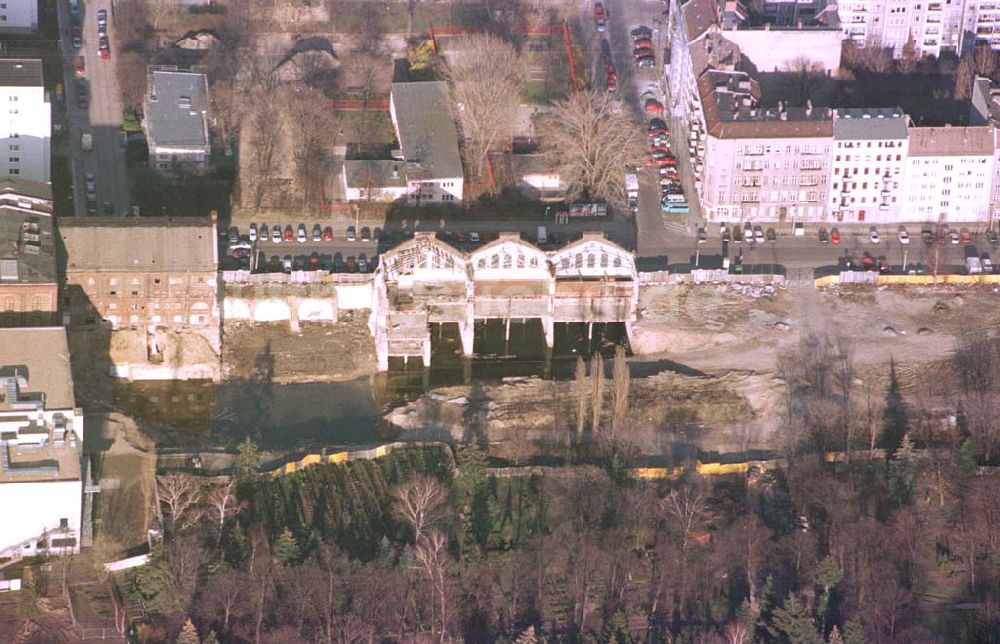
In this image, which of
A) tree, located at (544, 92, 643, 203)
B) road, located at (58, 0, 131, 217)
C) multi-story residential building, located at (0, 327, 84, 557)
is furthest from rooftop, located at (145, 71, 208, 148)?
multi-story residential building, located at (0, 327, 84, 557)

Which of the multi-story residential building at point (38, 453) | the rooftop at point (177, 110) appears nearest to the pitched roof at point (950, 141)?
the rooftop at point (177, 110)

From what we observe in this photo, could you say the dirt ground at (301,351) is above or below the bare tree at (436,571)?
above

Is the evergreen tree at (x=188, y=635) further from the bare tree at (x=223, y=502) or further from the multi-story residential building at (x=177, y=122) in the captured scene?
the multi-story residential building at (x=177, y=122)

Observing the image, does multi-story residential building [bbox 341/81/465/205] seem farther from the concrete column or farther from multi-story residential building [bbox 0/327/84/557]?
multi-story residential building [bbox 0/327/84/557]

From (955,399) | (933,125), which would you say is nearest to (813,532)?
(955,399)

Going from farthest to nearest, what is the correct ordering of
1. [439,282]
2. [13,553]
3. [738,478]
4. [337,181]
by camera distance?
[337,181]
[439,282]
[738,478]
[13,553]

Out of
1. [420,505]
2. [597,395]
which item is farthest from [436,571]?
[597,395]

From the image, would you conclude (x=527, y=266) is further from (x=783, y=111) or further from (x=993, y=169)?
(x=993, y=169)
